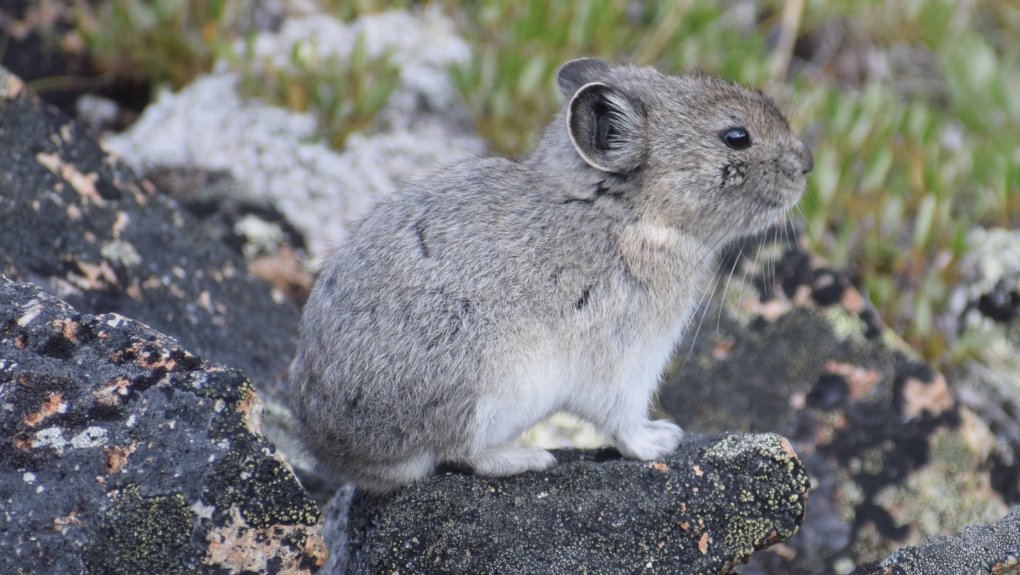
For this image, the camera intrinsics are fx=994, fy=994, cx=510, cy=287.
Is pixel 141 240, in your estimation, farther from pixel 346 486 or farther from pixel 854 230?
pixel 854 230

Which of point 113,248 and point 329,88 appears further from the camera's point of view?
point 329,88

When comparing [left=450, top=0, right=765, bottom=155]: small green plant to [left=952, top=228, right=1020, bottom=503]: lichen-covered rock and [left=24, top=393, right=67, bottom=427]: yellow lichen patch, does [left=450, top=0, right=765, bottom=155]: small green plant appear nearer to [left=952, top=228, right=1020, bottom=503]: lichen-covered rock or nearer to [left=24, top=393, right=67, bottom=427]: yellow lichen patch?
[left=952, top=228, right=1020, bottom=503]: lichen-covered rock

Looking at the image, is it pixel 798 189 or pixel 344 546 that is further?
pixel 798 189

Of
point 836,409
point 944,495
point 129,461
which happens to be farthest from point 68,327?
point 944,495

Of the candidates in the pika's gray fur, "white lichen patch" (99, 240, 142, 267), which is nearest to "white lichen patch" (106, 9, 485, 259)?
"white lichen patch" (99, 240, 142, 267)

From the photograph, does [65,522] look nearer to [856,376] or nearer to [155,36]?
[856,376]

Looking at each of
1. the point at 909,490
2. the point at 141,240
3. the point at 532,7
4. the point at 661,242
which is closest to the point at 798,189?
the point at 661,242
